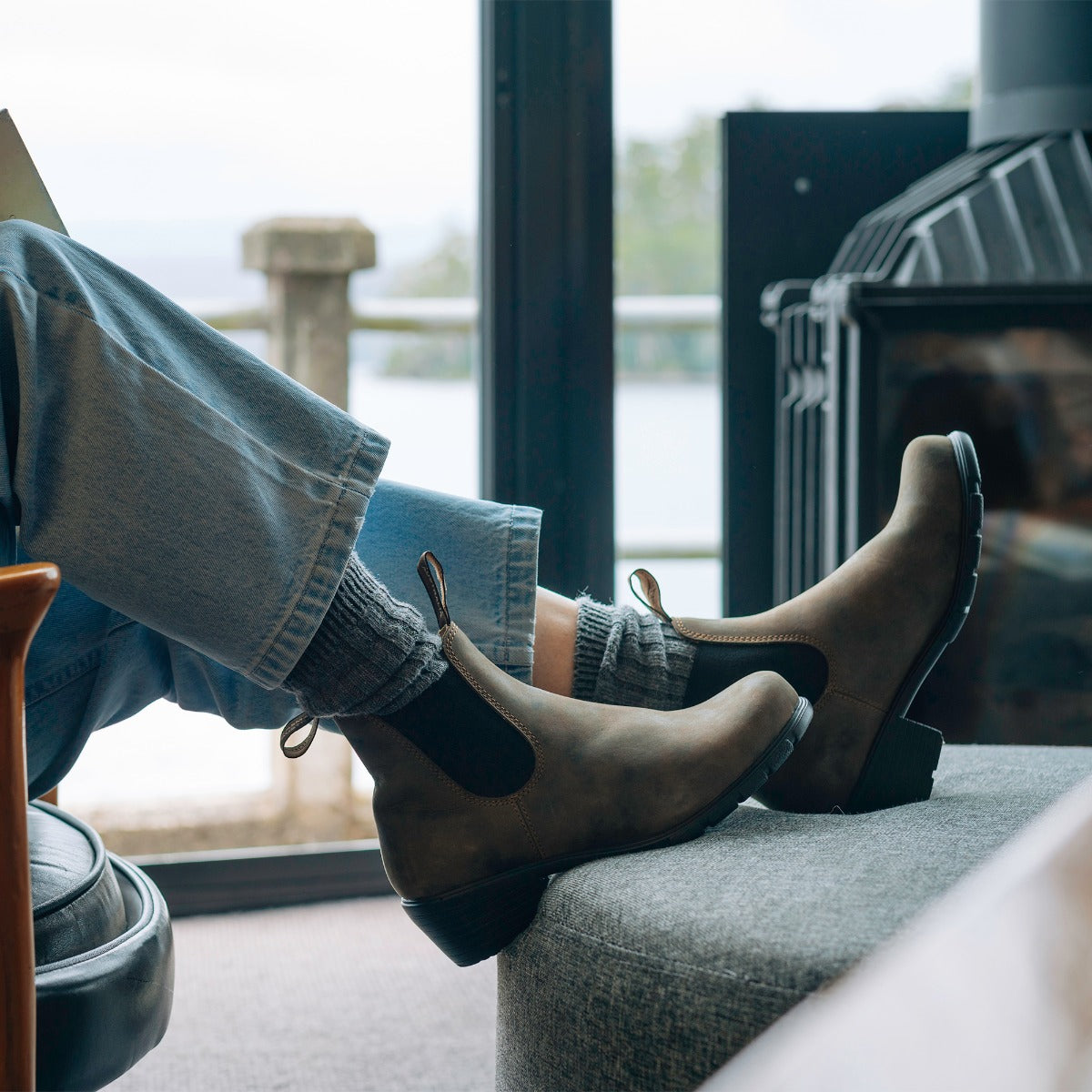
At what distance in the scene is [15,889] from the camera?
57 cm

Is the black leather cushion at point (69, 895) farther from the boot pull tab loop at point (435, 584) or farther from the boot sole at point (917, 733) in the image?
the boot sole at point (917, 733)

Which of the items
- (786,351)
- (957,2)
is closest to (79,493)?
(786,351)

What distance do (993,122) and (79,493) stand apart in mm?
1244

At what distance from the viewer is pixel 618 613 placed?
3.05ft

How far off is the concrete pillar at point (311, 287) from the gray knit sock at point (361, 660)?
0.98 metres

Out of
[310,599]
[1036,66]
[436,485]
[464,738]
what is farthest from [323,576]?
[1036,66]

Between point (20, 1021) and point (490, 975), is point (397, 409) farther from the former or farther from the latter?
point (20, 1021)

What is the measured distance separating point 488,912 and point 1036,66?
124 cm

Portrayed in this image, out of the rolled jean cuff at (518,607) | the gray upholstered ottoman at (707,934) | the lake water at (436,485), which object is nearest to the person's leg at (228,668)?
the rolled jean cuff at (518,607)

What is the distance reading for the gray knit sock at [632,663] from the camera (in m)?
0.90

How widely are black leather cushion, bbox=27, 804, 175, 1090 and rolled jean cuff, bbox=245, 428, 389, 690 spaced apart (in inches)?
6.6

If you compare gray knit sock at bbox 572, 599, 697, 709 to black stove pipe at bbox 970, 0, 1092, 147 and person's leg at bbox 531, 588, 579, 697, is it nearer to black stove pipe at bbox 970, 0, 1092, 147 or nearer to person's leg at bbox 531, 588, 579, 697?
person's leg at bbox 531, 588, 579, 697

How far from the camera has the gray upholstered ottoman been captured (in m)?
0.58

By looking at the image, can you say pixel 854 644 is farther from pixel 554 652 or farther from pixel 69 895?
pixel 69 895
